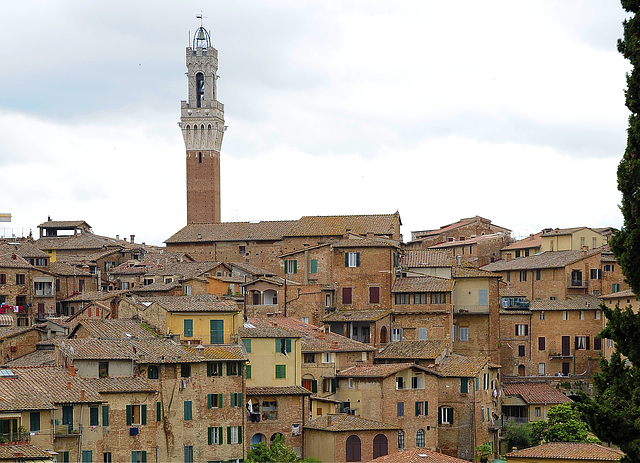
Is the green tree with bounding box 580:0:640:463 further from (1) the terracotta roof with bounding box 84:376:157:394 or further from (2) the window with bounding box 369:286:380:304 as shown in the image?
(2) the window with bounding box 369:286:380:304

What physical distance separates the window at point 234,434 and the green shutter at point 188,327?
4915mm

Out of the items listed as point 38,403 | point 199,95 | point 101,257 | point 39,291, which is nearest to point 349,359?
point 38,403

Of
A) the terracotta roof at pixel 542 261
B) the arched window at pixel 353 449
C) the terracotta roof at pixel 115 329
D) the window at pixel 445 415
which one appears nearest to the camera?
the terracotta roof at pixel 115 329

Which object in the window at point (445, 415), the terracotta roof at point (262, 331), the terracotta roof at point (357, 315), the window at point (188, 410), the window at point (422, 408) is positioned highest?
the terracotta roof at point (357, 315)

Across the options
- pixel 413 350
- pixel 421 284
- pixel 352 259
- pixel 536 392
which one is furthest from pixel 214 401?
pixel 536 392

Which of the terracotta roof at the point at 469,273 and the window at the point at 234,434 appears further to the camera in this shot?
the terracotta roof at the point at 469,273

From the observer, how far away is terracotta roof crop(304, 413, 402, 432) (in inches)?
2039

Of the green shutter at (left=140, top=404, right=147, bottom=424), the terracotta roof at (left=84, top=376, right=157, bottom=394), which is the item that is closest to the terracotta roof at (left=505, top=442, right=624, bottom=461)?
the green shutter at (left=140, top=404, right=147, bottom=424)

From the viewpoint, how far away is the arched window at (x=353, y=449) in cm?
5147

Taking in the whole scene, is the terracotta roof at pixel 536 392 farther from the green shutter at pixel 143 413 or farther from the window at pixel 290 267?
the green shutter at pixel 143 413

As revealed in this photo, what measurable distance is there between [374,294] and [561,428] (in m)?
14.8

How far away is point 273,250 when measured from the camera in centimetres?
8888

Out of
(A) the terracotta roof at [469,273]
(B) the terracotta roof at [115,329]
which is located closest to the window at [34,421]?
(B) the terracotta roof at [115,329]

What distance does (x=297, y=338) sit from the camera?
54.8 metres
